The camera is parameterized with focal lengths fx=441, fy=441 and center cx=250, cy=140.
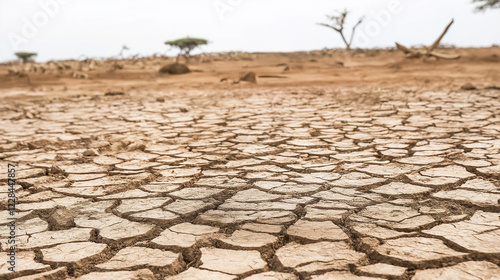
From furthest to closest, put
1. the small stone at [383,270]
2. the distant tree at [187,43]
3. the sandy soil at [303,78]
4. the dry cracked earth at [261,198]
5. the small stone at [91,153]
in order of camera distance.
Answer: the distant tree at [187,43]
the sandy soil at [303,78]
the small stone at [91,153]
the dry cracked earth at [261,198]
the small stone at [383,270]

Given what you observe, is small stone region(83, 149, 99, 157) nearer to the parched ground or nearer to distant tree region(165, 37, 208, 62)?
the parched ground

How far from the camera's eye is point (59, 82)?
30.0ft

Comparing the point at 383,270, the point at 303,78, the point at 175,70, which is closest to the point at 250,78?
the point at 303,78

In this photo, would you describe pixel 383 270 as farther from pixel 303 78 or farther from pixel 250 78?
pixel 303 78

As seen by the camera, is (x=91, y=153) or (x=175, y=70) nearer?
(x=91, y=153)

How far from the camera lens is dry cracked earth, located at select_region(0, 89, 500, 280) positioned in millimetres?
1420

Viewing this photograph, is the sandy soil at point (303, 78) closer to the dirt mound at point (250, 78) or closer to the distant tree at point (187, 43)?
the dirt mound at point (250, 78)

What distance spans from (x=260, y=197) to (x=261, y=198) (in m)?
0.02

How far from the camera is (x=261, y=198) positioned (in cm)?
206

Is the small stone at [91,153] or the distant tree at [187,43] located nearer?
the small stone at [91,153]

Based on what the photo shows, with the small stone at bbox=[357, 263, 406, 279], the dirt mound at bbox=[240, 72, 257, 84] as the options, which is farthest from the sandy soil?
the small stone at bbox=[357, 263, 406, 279]

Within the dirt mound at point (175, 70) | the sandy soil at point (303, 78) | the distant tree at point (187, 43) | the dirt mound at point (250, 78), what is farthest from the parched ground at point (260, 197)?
the distant tree at point (187, 43)

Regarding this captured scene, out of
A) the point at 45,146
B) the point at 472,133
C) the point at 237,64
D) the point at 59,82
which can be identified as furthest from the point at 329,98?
the point at 237,64

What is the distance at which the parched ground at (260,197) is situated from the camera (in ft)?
4.66
